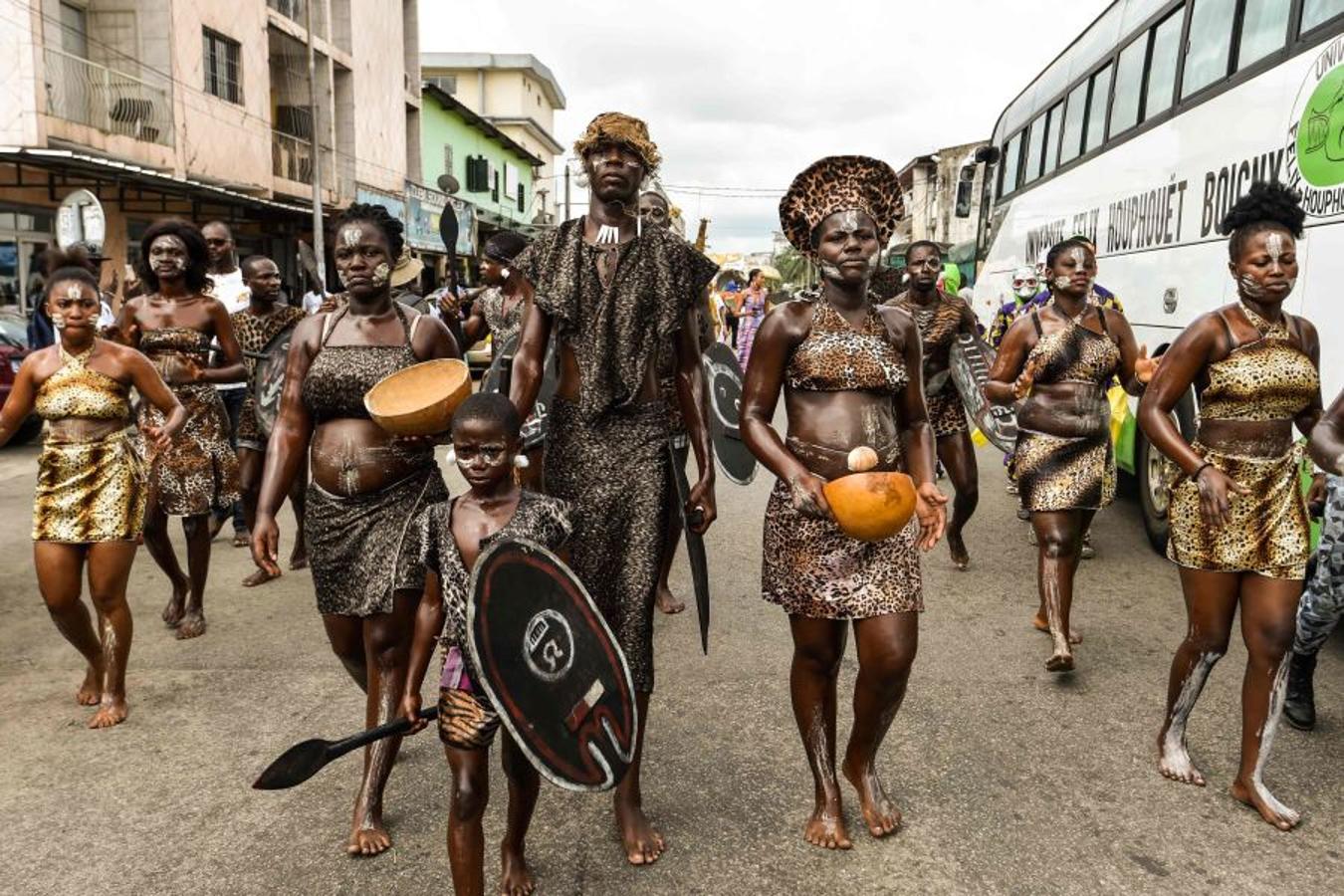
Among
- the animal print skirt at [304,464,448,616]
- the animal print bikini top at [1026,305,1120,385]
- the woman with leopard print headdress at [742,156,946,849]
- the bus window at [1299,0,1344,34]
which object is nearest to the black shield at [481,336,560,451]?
the animal print skirt at [304,464,448,616]

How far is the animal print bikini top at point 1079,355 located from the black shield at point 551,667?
3.25 m

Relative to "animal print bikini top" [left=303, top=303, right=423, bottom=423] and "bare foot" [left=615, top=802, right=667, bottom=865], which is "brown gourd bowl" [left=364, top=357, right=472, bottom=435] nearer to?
"animal print bikini top" [left=303, top=303, right=423, bottom=423]

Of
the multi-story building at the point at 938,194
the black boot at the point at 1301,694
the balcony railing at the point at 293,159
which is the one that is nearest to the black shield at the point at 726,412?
the black boot at the point at 1301,694

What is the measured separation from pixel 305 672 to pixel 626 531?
2359 millimetres

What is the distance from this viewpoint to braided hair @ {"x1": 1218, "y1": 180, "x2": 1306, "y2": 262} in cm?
347

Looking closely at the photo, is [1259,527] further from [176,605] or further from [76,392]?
[176,605]

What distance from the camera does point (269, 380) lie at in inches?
227

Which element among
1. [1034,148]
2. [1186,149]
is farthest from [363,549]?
[1034,148]

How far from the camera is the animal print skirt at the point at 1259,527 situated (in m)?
3.44

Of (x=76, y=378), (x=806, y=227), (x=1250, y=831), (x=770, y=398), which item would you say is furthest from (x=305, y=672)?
(x=1250, y=831)

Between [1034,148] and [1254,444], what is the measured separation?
32.4ft

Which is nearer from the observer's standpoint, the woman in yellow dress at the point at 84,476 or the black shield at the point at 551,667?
the black shield at the point at 551,667

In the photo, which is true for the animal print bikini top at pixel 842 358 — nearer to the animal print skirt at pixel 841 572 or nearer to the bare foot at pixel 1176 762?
the animal print skirt at pixel 841 572

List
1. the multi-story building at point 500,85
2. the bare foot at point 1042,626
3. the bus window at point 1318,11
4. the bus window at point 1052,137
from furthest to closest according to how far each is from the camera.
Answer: the multi-story building at point 500,85
the bus window at point 1052,137
the bus window at point 1318,11
the bare foot at point 1042,626
